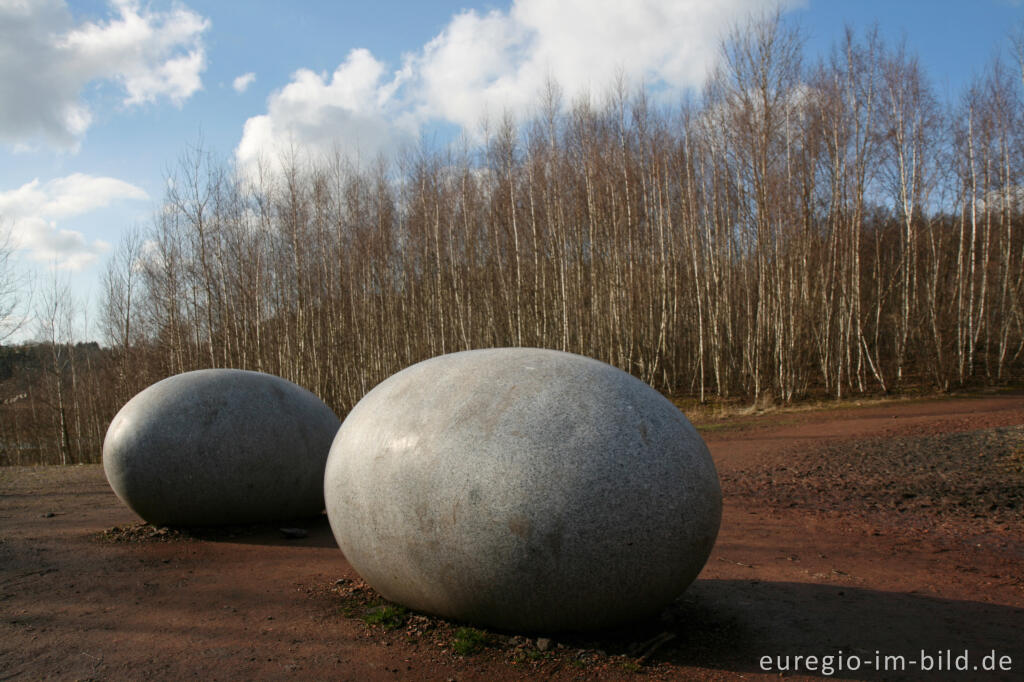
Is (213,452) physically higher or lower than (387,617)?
higher

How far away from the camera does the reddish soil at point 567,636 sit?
3541 mm

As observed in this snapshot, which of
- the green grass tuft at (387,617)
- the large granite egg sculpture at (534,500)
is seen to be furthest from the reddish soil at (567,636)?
the large granite egg sculpture at (534,500)

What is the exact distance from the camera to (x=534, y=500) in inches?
132

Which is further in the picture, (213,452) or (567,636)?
(213,452)

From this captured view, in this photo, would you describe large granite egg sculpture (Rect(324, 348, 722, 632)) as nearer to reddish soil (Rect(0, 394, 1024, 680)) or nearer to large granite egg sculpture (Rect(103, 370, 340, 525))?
reddish soil (Rect(0, 394, 1024, 680))

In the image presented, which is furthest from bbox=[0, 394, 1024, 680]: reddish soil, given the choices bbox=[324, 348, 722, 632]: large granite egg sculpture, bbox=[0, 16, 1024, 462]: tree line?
bbox=[0, 16, 1024, 462]: tree line

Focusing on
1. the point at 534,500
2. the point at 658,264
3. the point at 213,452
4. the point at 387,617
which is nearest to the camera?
the point at 534,500

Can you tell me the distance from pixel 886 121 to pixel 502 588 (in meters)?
21.2

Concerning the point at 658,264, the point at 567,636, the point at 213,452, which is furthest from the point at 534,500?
the point at 658,264

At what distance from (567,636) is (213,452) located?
4.19 metres

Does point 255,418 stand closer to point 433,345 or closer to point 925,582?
point 925,582

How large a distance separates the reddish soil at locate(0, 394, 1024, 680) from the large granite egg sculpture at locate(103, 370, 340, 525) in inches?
14.1

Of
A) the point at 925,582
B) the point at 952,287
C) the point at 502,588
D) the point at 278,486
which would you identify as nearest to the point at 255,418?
the point at 278,486

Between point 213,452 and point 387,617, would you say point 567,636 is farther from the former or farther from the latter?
point 213,452
